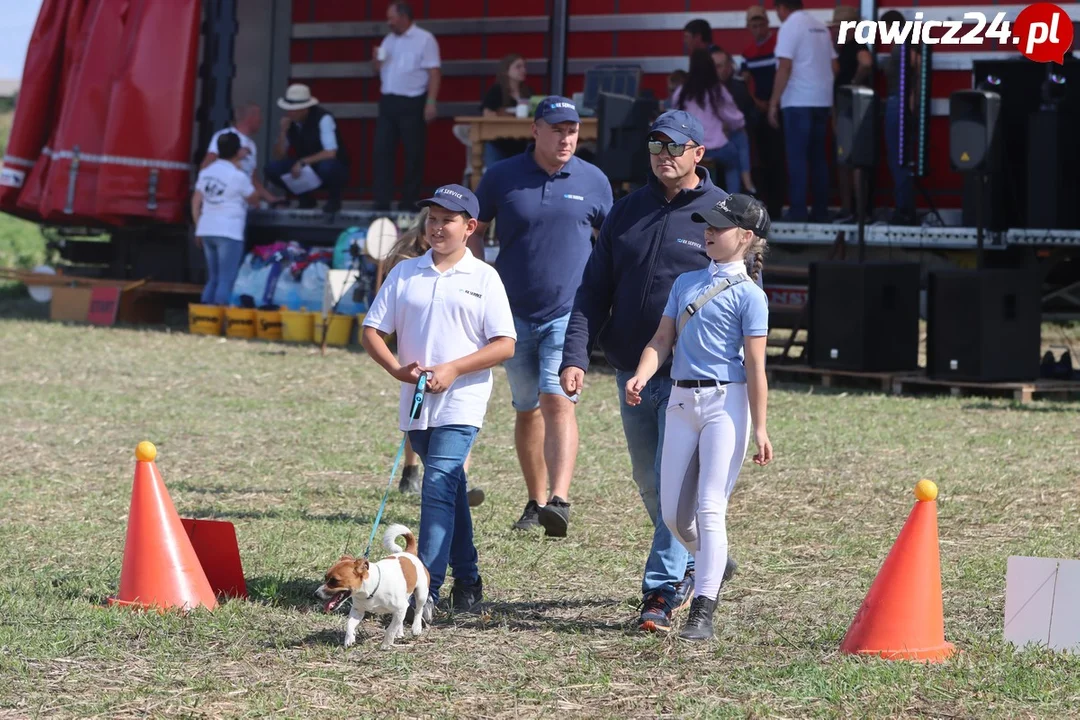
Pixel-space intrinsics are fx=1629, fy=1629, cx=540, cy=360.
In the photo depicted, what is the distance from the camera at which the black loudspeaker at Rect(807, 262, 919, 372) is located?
12594 mm

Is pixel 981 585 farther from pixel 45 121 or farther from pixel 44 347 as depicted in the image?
pixel 45 121

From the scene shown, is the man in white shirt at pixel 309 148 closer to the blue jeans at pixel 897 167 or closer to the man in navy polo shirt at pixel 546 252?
the blue jeans at pixel 897 167

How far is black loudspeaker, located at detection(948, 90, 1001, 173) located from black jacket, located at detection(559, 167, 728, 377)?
22.7ft

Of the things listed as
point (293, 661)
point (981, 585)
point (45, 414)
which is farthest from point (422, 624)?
point (45, 414)

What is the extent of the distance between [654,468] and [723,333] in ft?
2.48

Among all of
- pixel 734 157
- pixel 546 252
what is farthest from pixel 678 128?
pixel 734 157

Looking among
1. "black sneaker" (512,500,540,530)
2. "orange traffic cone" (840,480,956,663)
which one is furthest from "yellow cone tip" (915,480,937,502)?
"black sneaker" (512,500,540,530)

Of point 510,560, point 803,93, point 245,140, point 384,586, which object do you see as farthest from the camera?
point 245,140

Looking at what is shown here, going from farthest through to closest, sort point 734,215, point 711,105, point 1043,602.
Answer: point 711,105
point 734,215
point 1043,602

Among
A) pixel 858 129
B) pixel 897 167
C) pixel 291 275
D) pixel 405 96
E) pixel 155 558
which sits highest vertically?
pixel 405 96

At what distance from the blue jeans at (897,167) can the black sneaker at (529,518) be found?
7.47 metres

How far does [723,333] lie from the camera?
5391 mm

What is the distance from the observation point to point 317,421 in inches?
440

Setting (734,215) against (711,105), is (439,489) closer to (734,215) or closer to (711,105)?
(734,215)
